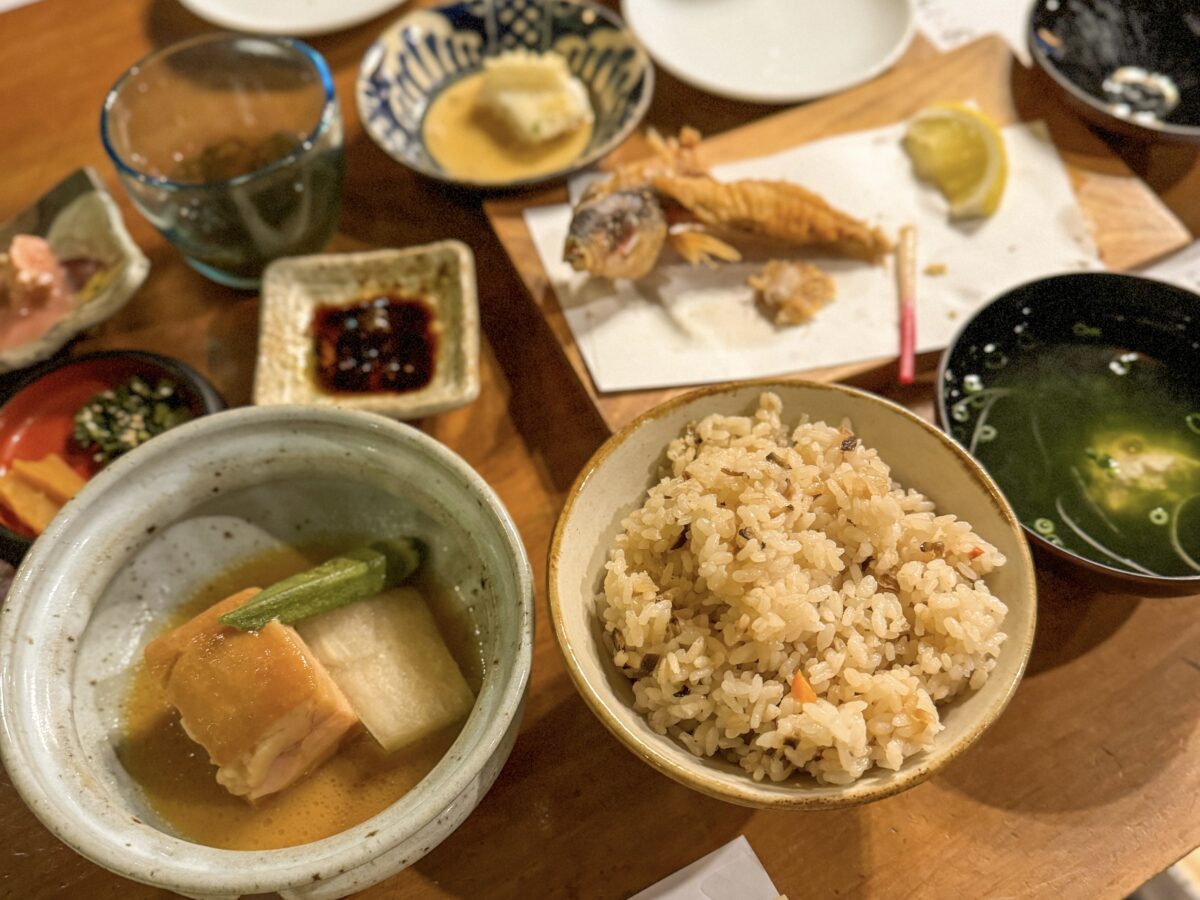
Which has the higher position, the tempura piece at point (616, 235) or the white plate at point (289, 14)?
the white plate at point (289, 14)

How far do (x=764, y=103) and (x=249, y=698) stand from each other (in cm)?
216

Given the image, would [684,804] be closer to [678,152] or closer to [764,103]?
[678,152]

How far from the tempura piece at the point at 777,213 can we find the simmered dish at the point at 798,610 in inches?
36.4

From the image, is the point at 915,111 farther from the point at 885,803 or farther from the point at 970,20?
the point at 885,803

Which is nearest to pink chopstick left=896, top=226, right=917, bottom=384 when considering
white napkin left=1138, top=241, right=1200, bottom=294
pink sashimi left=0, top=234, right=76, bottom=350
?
white napkin left=1138, top=241, right=1200, bottom=294

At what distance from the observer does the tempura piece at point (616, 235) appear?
6.65 feet

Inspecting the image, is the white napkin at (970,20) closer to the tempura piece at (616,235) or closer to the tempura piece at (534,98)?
the tempura piece at (534,98)

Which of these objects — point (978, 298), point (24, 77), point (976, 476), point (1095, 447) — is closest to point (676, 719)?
point (976, 476)

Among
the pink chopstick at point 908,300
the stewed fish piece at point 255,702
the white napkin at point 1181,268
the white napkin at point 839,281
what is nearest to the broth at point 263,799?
the stewed fish piece at point 255,702

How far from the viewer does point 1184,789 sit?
149cm

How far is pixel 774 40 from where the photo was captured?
2.78 m

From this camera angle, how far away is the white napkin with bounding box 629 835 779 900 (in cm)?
140

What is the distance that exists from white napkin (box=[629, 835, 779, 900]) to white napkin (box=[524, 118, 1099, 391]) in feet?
3.23

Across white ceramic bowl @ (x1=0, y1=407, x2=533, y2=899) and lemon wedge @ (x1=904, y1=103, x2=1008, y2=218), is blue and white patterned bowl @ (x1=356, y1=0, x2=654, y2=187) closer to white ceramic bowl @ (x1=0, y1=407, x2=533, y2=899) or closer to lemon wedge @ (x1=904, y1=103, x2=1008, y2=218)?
lemon wedge @ (x1=904, y1=103, x2=1008, y2=218)
